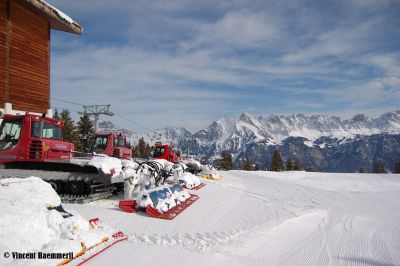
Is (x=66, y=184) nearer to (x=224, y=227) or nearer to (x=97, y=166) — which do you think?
(x=97, y=166)

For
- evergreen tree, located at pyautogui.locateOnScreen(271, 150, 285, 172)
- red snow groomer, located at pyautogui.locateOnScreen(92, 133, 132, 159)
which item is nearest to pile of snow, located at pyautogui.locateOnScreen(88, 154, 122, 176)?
red snow groomer, located at pyautogui.locateOnScreen(92, 133, 132, 159)

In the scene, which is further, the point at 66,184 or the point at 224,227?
the point at 66,184

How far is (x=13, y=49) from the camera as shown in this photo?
687 inches

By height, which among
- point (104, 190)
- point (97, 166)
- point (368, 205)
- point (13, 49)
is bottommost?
point (368, 205)

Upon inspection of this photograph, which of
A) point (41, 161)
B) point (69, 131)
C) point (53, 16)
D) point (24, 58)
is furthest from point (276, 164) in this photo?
point (41, 161)

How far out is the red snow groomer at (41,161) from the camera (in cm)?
1101

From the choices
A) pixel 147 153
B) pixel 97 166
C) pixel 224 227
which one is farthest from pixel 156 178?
pixel 147 153

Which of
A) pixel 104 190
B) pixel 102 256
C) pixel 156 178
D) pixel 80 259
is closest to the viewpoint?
pixel 80 259

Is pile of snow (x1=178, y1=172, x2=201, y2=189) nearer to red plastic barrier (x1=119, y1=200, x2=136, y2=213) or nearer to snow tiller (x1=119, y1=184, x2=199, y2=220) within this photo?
snow tiller (x1=119, y1=184, x2=199, y2=220)

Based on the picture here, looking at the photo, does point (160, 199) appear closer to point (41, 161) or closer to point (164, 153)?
point (41, 161)

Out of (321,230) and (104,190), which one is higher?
(104,190)

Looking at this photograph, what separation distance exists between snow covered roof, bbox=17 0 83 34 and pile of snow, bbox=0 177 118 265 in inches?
568

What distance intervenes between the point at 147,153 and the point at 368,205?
62.1 m

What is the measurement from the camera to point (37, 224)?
18.4 feet
